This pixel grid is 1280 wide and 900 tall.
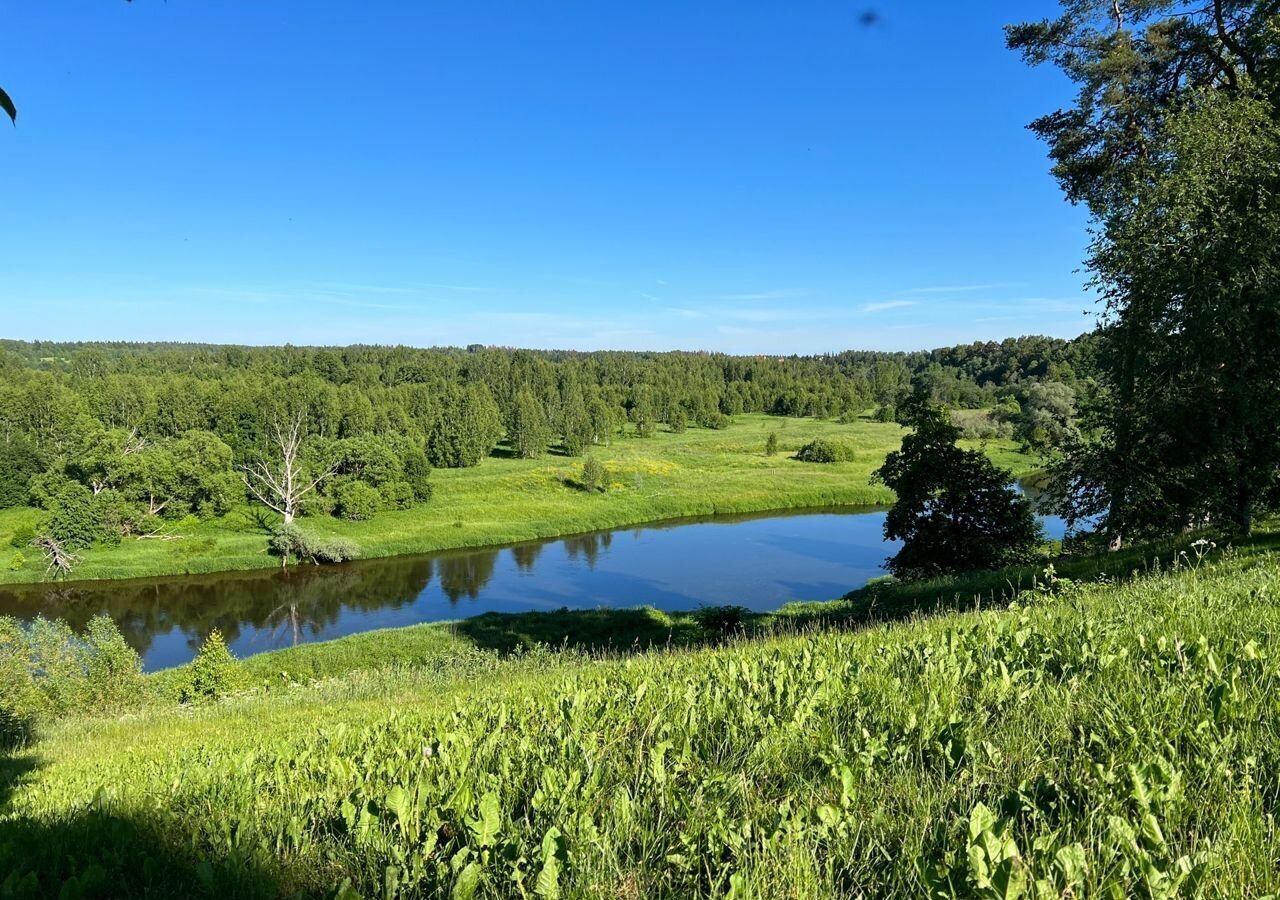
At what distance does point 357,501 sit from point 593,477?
2053cm

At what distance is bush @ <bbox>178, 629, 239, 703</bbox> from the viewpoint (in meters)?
16.6

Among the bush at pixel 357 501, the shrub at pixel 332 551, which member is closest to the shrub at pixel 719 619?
the shrub at pixel 332 551

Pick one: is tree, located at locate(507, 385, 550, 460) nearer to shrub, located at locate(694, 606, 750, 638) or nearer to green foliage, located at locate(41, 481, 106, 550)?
green foliage, located at locate(41, 481, 106, 550)

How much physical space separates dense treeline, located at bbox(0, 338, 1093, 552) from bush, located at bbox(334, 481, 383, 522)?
0.39 ft

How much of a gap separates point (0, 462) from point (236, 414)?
21.1 meters

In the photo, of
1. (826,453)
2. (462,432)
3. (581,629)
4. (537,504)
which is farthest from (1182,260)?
(462,432)

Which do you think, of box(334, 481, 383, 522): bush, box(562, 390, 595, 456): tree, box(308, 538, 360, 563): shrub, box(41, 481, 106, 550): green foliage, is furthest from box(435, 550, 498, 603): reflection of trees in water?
box(562, 390, 595, 456): tree

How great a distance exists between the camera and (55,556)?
133ft

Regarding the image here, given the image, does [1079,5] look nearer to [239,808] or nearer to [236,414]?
[239,808]

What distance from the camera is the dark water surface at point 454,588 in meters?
32.1

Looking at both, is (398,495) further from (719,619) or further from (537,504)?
(719,619)

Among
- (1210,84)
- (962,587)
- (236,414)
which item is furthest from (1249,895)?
(236,414)

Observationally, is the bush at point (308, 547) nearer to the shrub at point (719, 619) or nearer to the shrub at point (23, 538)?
the shrub at point (23, 538)

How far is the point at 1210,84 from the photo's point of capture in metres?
15.1
